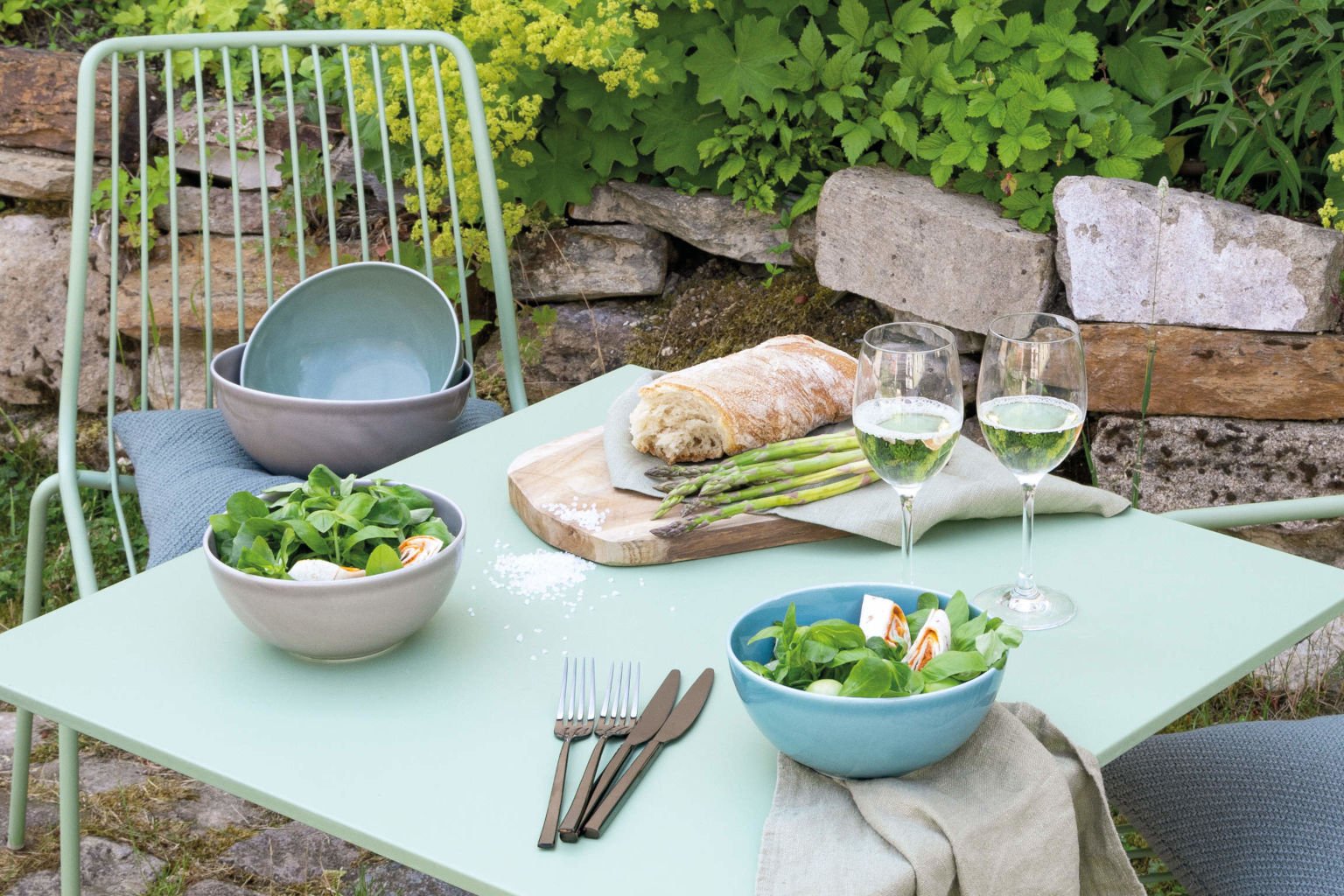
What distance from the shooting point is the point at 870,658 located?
90cm

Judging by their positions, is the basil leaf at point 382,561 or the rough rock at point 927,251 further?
Answer: the rough rock at point 927,251

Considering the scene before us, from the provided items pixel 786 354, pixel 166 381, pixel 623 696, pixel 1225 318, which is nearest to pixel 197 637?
pixel 623 696

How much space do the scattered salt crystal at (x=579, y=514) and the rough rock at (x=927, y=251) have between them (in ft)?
4.38

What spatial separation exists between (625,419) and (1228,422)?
1350 millimetres

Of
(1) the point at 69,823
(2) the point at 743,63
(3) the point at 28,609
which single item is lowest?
(1) the point at 69,823

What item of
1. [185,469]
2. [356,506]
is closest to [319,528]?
[356,506]

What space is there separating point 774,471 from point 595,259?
178 cm

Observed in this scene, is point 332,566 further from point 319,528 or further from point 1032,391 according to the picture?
point 1032,391

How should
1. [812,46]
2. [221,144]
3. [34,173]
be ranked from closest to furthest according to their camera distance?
[812,46]
[221,144]
[34,173]

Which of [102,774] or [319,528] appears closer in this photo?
[319,528]

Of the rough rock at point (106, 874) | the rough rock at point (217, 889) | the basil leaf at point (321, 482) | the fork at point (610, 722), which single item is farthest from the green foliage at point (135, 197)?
the fork at point (610, 722)

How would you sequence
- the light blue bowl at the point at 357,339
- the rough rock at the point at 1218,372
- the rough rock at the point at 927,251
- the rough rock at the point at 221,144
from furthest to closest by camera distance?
the rough rock at the point at 221,144 → the rough rock at the point at 927,251 → the rough rock at the point at 1218,372 → the light blue bowl at the point at 357,339

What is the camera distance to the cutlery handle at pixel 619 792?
35.6 inches

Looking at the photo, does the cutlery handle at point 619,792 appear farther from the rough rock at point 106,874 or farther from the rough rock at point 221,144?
the rough rock at point 221,144
